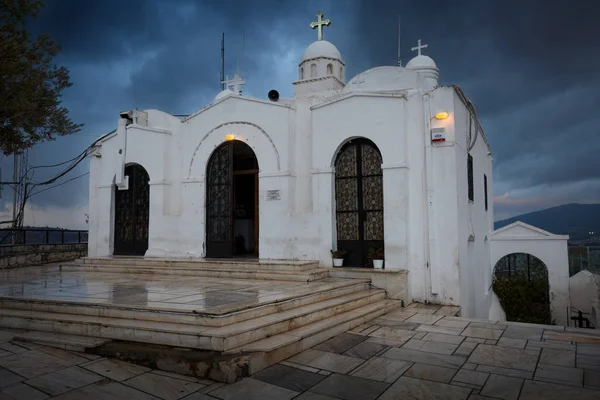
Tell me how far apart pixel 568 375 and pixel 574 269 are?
16.0 meters

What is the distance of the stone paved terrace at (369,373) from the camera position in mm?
4117

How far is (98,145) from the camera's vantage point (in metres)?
14.4

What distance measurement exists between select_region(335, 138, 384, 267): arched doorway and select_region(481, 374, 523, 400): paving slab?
18.0ft

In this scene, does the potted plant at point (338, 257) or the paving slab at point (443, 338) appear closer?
the paving slab at point (443, 338)

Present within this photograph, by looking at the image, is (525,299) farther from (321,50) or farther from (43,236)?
(43,236)

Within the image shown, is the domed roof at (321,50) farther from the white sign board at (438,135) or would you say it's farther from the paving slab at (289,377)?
the paving slab at (289,377)

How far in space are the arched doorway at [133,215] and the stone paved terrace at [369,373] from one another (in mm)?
7825

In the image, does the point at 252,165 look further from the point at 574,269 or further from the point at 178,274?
the point at 574,269

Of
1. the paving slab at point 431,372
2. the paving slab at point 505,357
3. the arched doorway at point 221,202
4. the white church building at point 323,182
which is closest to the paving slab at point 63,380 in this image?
the paving slab at point 431,372

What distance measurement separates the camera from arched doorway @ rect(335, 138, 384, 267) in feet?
33.6

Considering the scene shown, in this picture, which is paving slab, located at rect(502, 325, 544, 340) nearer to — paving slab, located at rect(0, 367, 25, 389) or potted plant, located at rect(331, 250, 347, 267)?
potted plant, located at rect(331, 250, 347, 267)

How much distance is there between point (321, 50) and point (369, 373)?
1312 centimetres

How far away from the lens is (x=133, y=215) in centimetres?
1368

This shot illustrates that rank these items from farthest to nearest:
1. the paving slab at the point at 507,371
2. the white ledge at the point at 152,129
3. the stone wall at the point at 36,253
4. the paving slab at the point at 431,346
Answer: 1. the stone wall at the point at 36,253
2. the white ledge at the point at 152,129
3. the paving slab at the point at 431,346
4. the paving slab at the point at 507,371
